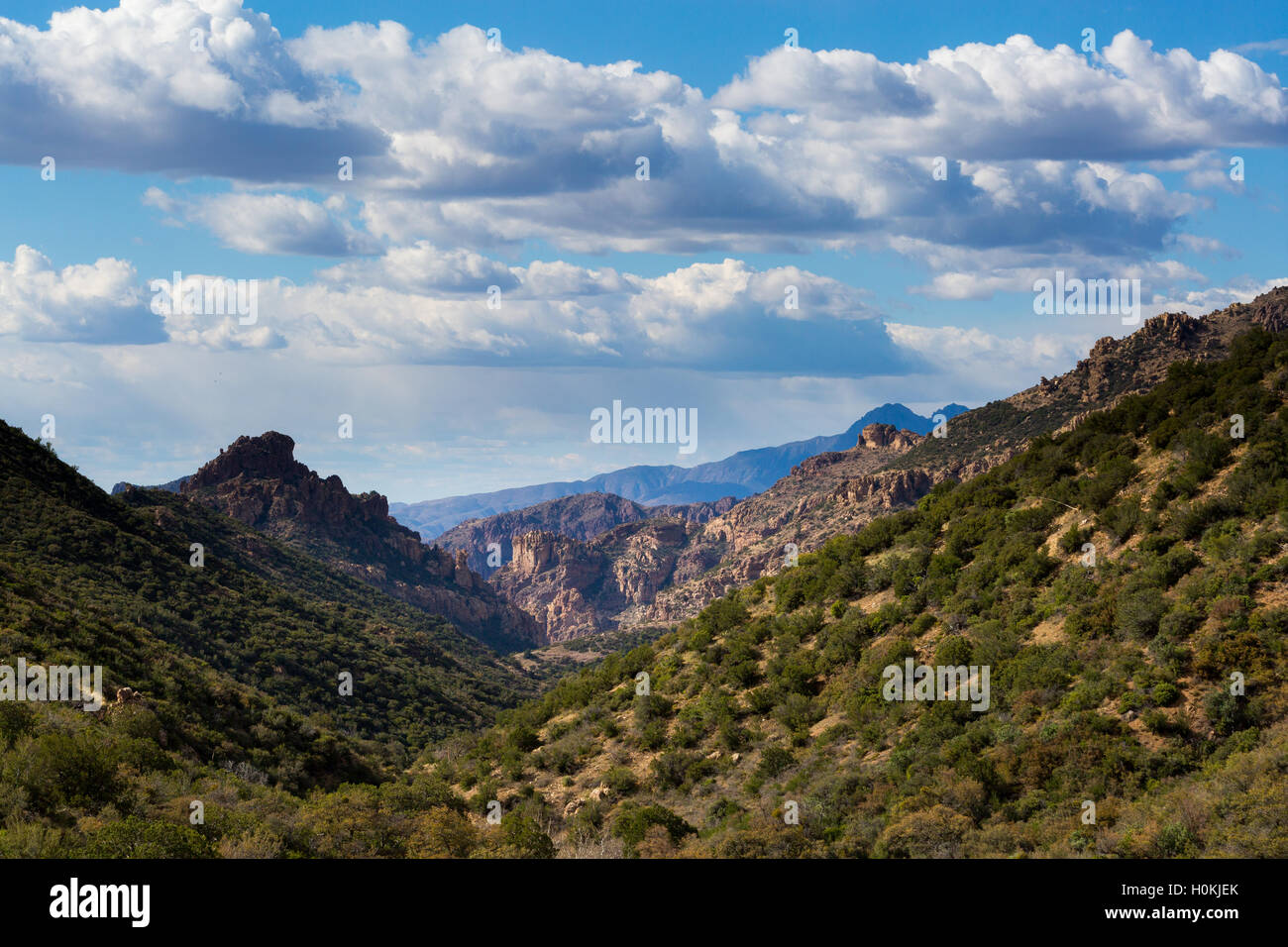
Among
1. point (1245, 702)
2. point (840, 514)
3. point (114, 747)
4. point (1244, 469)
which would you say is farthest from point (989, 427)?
point (114, 747)

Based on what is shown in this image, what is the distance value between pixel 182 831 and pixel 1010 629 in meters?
22.5

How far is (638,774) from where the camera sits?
29.3 metres

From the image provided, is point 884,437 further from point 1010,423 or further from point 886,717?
point 886,717

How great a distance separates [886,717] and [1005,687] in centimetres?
355

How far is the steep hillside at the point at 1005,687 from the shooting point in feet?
61.3

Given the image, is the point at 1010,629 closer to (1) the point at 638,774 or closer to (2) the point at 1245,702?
(2) the point at 1245,702

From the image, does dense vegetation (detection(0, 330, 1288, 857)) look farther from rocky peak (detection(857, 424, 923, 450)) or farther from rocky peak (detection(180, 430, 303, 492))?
rocky peak (detection(857, 424, 923, 450))

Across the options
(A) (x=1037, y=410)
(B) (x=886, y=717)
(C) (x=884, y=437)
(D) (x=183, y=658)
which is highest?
(C) (x=884, y=437)

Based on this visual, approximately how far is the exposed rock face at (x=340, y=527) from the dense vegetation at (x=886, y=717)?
10418cm

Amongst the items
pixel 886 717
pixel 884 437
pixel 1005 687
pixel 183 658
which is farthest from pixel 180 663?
pixel 884 437

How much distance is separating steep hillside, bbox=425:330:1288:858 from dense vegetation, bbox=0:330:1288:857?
0.28ft

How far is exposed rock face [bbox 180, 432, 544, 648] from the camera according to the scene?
144250 millimetres

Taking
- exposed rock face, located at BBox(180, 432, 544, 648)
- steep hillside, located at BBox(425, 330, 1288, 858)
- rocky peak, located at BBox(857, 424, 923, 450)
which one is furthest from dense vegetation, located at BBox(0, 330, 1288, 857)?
rocky peak, located at BBox(857, 424, 923, 450)

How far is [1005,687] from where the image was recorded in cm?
2433
